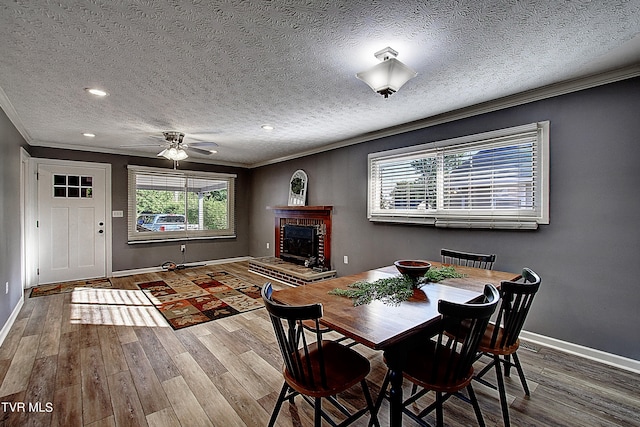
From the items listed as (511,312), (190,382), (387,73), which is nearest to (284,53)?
(387,73)

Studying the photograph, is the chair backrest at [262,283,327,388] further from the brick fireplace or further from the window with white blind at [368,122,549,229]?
the brick fireplace

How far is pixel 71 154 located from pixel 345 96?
511 cm

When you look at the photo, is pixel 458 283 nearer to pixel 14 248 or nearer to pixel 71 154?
pixel 14 248

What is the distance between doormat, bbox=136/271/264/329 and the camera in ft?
11.9

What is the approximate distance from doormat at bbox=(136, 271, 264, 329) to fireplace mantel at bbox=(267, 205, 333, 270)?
1.26 m

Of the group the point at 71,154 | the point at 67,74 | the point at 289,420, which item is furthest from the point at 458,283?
the point at 71,154

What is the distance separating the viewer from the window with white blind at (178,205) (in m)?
5.92

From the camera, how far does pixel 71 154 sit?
17.2 ft

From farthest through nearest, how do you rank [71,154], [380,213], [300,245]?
[300,245] → [71,154] → [380,213]

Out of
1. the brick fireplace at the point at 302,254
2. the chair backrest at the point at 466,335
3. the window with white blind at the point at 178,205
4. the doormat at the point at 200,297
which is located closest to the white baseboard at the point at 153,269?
the window with white blind at the point at 178,205

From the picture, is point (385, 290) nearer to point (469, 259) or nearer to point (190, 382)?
point (469, 259)

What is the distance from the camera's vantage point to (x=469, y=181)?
3385 millimetres

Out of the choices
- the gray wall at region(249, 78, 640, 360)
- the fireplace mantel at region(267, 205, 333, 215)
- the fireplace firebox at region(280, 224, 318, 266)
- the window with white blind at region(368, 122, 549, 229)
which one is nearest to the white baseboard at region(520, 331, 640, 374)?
the gray wall at region(249, 78, 640, 360)

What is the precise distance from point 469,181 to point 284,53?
7.98 feet
